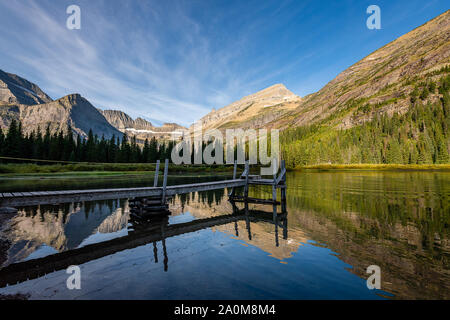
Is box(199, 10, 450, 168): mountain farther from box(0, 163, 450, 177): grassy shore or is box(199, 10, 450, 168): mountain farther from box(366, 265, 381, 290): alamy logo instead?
box(366, 265, 381, 290): alamy logo

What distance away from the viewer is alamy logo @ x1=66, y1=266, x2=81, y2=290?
6.19 meters

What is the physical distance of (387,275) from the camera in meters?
6.91

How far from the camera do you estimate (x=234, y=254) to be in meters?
8.91

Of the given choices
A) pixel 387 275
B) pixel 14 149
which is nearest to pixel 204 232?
pixel 387 275

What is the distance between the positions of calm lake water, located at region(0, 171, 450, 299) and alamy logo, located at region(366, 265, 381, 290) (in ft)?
0.51

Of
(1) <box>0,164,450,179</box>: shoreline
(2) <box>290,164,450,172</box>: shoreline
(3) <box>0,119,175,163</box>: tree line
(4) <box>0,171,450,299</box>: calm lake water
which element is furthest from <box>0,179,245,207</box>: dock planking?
(2) <box>290,164,450,172</box>: shoreline

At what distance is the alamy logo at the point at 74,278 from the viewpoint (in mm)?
6190

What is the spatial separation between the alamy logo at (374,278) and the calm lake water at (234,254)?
0.51ft
